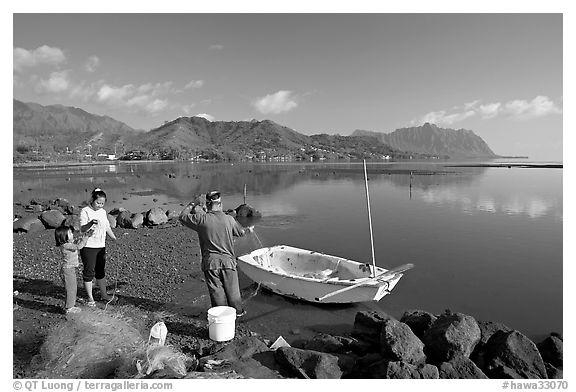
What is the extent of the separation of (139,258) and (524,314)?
40.4 ft

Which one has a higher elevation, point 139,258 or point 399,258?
point 139,258

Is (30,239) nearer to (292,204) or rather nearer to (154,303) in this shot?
(154,303)

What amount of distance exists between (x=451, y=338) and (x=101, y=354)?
5.74m

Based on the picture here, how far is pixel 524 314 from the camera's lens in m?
9.31

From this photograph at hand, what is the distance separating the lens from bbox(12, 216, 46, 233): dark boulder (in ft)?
53.7

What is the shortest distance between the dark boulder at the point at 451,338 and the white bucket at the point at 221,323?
3.59 meters

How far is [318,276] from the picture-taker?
371 inches

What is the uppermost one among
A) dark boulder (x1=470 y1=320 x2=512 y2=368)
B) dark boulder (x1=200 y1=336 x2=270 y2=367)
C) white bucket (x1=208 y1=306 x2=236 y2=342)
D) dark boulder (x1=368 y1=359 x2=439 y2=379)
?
white bucket (x1=208 y1=306 x2=236 y2=342)

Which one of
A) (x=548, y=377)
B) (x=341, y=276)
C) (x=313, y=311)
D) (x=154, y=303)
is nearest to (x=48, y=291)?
(x=154, y=303)

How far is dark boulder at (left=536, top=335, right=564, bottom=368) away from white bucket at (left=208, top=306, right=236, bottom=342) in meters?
6.06

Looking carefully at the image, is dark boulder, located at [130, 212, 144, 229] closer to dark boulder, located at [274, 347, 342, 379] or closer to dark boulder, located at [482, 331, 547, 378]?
dark boulder, located at [274, 347, 342, 379]

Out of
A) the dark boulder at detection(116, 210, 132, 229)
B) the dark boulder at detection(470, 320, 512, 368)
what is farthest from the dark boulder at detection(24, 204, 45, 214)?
the dark boulder at detection(470, 320, 512, 368)

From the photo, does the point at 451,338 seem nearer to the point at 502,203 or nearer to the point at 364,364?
the point at 364,364

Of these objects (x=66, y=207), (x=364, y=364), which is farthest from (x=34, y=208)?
(x=364, y=364)
